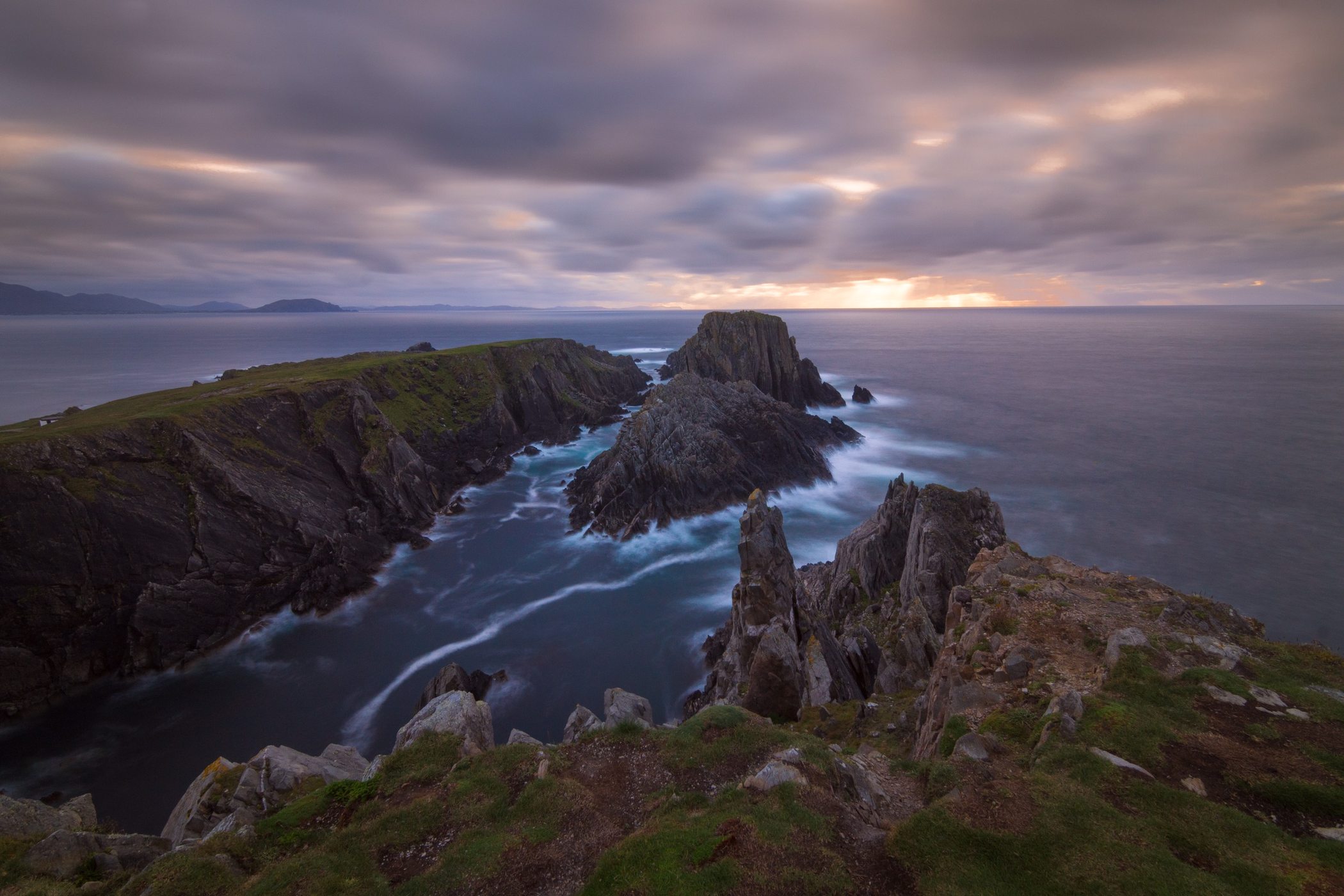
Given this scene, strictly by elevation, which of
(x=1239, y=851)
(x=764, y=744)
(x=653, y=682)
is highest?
(x=1239, y=851)

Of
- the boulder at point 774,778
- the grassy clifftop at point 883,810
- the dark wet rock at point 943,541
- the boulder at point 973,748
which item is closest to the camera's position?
the grassy clifftop at point 883,810

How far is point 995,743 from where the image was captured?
14.7 m

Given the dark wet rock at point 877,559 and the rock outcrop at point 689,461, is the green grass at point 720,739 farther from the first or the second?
the rock outcrop at point 689,461

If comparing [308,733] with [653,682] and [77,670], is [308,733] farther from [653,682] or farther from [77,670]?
[653,682]

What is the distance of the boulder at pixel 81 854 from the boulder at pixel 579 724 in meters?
11.0

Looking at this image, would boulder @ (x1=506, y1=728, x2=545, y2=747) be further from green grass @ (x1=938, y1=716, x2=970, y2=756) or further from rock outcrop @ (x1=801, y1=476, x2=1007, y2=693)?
rock outcrop @ (x1=801, y1=476, x2=1007, y2=693)

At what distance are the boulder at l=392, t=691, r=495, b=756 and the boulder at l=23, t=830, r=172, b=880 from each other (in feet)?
19.3

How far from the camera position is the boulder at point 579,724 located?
19.3m

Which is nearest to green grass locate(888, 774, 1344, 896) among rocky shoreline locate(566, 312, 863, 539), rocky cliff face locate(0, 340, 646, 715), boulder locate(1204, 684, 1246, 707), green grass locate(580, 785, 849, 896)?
green grass locate(580, 785, 849, 896)

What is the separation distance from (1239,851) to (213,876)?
21.5 meters

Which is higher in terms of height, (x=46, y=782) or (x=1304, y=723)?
(x=1304, y=723)

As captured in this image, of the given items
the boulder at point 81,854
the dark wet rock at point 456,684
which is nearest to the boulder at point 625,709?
the boulder at point 81,854

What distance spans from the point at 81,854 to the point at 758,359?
334ft

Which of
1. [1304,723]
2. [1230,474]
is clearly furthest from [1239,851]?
[1230,474]
